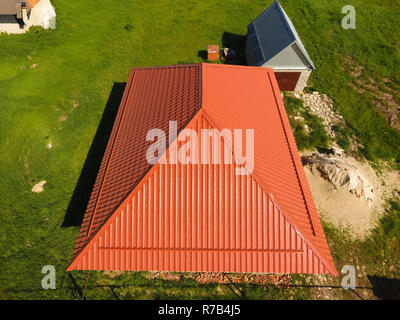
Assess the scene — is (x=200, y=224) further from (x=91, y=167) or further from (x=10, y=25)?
(x=10, y=25)

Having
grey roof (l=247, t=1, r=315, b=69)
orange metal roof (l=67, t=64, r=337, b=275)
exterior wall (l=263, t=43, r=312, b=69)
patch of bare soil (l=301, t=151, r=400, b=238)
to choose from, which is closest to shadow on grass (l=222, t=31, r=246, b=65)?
grey roof (l=247, t=1, r=315, b=69)

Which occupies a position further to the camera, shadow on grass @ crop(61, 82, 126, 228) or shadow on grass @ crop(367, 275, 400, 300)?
shadow on grass @ crop(61, 82, 126, 228)

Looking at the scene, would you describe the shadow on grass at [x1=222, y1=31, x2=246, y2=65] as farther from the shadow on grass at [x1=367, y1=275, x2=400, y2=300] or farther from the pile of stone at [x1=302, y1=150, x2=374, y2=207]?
the shadow on grass at [x1=367, y1=275, x2=400, y2=300]

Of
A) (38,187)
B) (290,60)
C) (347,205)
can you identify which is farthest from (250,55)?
(38,187)

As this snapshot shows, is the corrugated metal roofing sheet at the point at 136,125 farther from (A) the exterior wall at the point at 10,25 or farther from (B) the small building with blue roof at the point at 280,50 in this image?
(A) the exterior wall at the point at 10,25

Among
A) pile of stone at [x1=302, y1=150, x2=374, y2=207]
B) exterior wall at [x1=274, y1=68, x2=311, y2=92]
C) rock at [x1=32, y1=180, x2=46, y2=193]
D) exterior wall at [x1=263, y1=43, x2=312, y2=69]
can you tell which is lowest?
rock at [x1=32, y1=180, x2=46, y2=193]

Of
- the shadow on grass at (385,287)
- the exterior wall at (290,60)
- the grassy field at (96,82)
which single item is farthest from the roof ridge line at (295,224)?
the exterior wall at (290,60)
